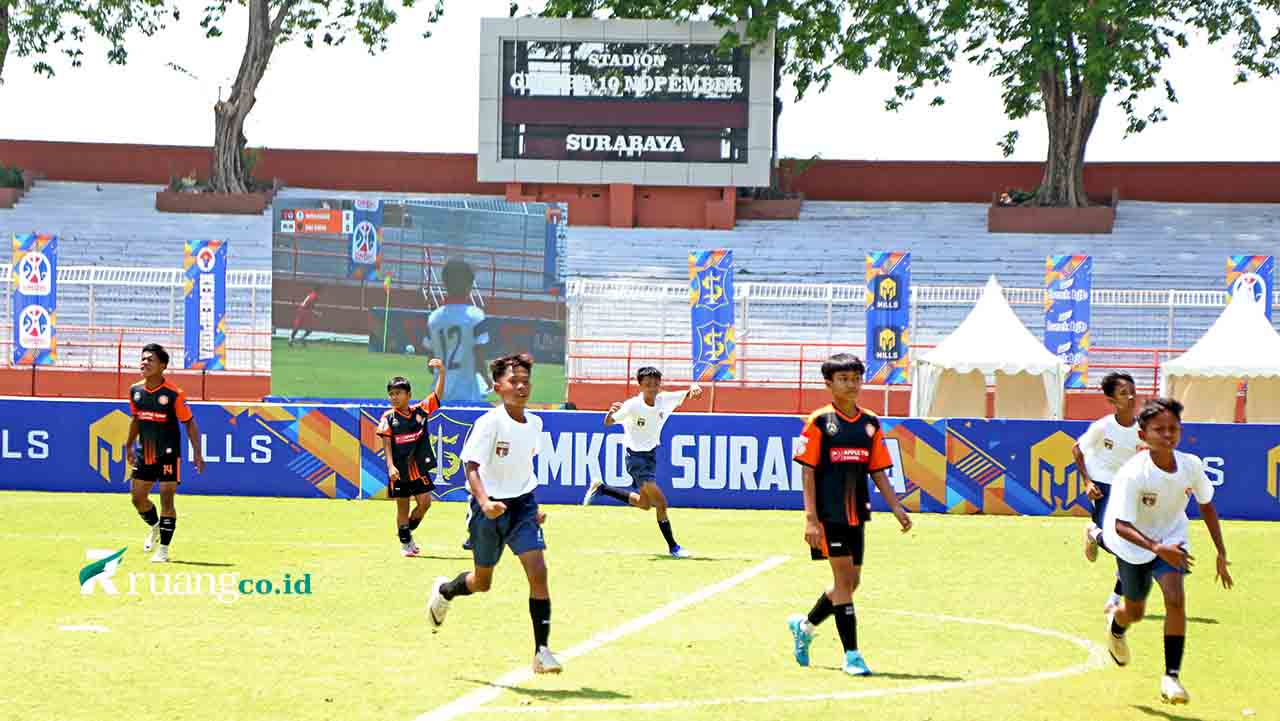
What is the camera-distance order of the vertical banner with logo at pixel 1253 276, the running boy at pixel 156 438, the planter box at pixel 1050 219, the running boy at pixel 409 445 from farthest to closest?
1. the planter box at pixel 1050 219
2. the vertical banner with logo at pixel 1253 276
3. the running boy at pixel 409 445
4. the running boy at pixel 156 438

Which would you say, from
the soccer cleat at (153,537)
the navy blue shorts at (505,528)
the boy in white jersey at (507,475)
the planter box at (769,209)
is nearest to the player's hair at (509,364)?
the boy in white jersey at (507,475)

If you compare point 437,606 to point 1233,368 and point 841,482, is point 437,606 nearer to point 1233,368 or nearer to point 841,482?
point 841,482

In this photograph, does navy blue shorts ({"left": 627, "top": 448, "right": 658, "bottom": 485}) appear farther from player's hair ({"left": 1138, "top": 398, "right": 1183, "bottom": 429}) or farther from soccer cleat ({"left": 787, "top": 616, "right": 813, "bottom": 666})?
player's hair ({"left": 1138, "top": 398, "right": 1183, "bottom": 429})

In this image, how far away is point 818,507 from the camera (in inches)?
418

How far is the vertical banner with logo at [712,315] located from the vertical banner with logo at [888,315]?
2.84 metres

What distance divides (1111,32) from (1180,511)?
43.3 metres

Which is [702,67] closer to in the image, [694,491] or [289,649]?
[694,491]

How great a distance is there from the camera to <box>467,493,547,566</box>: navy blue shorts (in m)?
10.7

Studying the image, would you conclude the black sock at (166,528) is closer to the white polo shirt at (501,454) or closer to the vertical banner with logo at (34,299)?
the white polo shirt at (501,454)

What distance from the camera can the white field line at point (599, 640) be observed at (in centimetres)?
928

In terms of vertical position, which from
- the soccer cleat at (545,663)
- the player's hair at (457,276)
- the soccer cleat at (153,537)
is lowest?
the soccer cleat at (153,537)

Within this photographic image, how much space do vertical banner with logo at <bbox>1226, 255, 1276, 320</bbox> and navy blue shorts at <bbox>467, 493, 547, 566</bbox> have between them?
29112mm

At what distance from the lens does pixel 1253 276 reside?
37.3 metres

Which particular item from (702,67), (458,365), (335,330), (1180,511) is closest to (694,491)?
(458,365)
